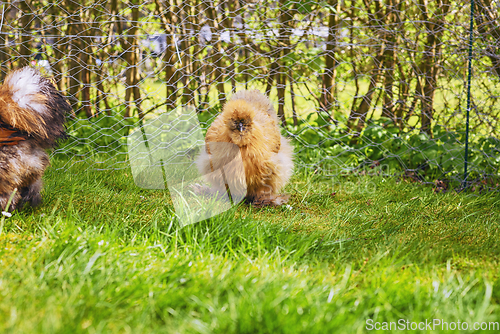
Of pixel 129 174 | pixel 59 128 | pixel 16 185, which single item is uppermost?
pixel 59 128

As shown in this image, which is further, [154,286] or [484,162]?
[484,162]

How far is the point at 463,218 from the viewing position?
7.45 feet

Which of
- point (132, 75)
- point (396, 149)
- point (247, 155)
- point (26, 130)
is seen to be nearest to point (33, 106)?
point (26, 130)

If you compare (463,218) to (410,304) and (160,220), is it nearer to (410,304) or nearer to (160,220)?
(410,304)

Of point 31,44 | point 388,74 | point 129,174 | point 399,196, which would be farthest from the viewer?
point 31,44

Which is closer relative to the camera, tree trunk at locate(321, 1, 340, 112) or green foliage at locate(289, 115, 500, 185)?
green foliage at locate(289, 115, 500, 185)

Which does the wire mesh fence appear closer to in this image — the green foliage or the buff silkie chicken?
the green foliage

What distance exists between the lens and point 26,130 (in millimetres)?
1874

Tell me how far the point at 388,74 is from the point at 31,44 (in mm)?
3720

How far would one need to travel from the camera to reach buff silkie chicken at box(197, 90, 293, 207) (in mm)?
2156

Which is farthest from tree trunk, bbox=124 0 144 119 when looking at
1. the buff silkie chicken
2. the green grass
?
the buff silkie chicken

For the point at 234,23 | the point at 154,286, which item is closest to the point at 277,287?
the point at 154,286

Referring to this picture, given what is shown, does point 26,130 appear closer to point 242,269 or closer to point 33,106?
point 33,106

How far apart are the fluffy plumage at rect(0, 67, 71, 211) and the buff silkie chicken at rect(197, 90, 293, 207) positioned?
915 millimetres
